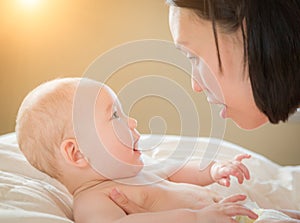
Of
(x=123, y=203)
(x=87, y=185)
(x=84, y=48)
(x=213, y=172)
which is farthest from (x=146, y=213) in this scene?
(x=84, y=48)

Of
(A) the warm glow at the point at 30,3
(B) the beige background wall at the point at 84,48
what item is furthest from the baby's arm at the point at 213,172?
(A) the warm glow at the point at 30,3

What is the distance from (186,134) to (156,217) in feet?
2.31

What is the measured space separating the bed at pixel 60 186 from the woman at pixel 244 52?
5.7 inches

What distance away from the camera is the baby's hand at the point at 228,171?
1.11 m

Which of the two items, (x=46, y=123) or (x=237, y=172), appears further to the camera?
(x=237, y=172)

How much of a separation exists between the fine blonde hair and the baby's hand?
13.9 inches

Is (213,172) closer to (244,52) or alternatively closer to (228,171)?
(228,171)

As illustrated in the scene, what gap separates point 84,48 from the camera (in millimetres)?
2146

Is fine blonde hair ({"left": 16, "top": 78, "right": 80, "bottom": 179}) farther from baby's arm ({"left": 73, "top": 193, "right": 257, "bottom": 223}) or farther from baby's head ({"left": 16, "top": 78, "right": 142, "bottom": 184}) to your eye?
baby's arm ({"left": 73, "top": 193, "right": 257, "bottom": 223})

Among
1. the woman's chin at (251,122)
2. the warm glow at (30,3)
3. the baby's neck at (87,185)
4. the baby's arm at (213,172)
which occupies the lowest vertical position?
the baby's arm at (213,172)

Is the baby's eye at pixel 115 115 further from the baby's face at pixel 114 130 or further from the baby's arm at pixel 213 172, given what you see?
the baby's arm at pixel 213 172

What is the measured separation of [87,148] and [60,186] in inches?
4.6

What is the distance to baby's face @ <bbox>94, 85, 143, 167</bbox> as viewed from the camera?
1.04 meters

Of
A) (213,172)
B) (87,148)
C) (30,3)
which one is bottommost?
(213,172)
